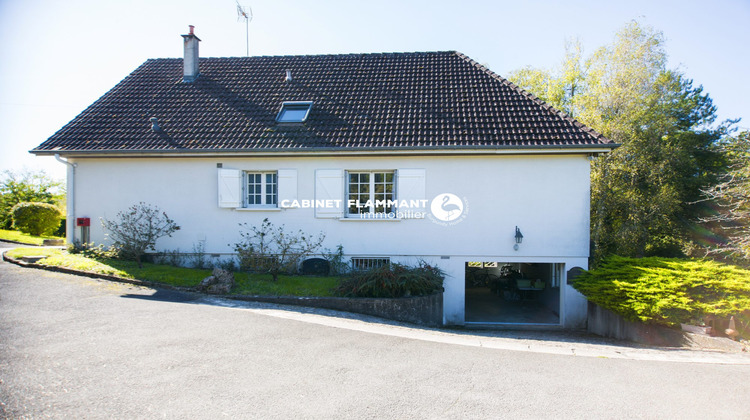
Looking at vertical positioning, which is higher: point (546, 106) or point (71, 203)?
point (546, 106)

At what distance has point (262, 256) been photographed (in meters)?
9.90

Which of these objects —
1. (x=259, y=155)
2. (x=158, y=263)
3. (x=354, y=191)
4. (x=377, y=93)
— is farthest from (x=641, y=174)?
(x=158, y=263)

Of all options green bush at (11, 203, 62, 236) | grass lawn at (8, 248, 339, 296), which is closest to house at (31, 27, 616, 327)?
grass lawn at (8, 248, 339, 296)

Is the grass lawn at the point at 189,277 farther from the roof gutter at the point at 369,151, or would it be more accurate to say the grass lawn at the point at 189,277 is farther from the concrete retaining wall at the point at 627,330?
the concrete retaining wall at the point at 627,330

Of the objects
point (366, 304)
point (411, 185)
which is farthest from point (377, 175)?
point (366, 304)

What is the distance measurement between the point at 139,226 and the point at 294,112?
5.34 m

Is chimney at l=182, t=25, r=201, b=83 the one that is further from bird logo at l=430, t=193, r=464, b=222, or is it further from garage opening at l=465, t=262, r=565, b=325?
garage opening at l=465, t=262, r=565, b=325

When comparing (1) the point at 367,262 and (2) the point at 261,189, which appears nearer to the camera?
(1) the point at 367,262

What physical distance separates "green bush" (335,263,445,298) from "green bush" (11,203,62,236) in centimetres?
1639

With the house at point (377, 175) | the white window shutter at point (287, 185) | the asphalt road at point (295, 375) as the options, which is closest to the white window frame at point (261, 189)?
the house at point (377, 175)

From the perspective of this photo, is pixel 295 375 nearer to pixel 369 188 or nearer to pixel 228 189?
pixel 369 188

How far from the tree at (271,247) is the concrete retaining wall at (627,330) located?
698 cm

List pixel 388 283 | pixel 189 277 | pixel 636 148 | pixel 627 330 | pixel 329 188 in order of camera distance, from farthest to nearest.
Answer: pixel 636 148, pixel 329 188, pixel 189 277, pixel 388 283, pixel 627 330

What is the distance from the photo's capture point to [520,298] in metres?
13.0
